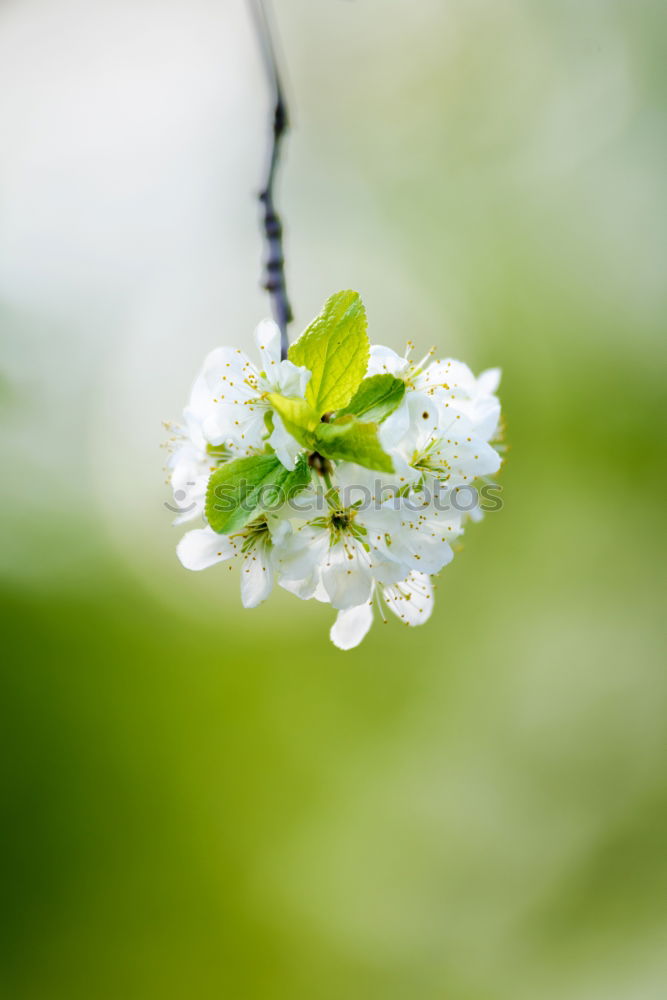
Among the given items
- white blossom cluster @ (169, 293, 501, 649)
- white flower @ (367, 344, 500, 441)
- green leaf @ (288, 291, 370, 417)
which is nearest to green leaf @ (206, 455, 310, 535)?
white blossom cluster @ (169, 293, 501, 649)

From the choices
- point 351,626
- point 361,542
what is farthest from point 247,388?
point 351,626

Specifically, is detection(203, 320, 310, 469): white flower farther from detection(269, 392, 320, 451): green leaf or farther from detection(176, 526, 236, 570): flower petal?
detection(176, 526, 236, 570): flower petal

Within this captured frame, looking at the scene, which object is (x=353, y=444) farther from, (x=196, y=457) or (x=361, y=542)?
(x=196, y=457)

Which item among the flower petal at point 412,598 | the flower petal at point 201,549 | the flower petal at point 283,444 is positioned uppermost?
the flower petal at point 412,598

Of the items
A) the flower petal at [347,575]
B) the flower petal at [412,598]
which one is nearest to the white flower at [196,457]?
the flower petal at [347,575]

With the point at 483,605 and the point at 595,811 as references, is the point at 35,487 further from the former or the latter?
the point at 595,811

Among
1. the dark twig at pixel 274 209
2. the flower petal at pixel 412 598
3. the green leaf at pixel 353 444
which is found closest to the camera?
the green leaf at pixel 353 444

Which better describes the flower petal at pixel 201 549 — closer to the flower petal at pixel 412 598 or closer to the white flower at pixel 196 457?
the white flower at pixel 196 457
